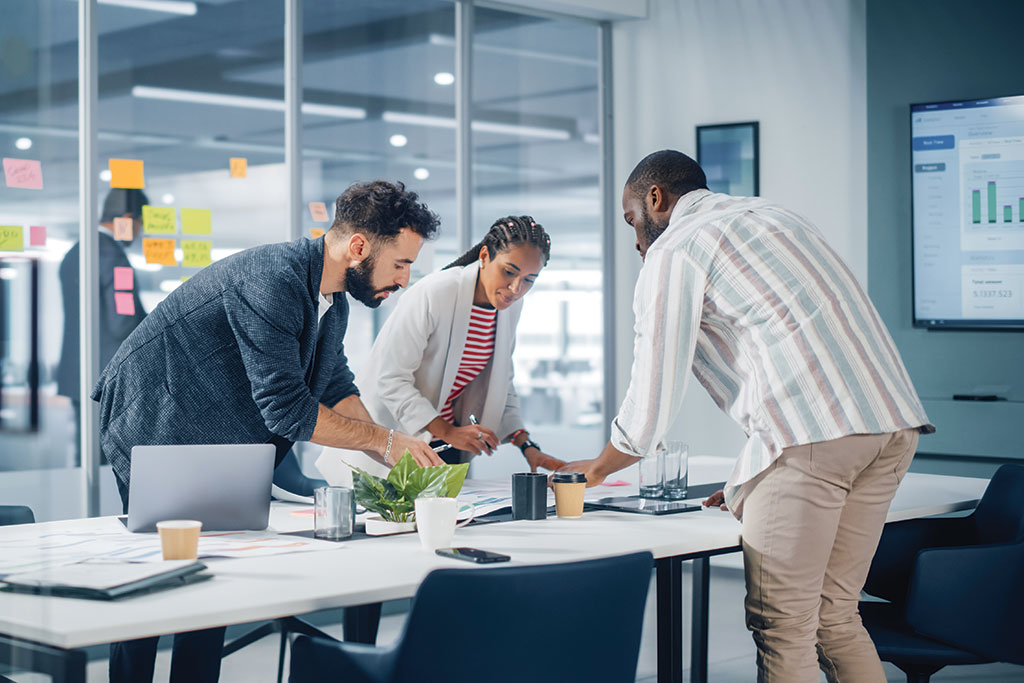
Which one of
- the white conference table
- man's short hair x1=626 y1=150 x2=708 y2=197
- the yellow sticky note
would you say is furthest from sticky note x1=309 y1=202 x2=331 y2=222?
man's short hair x1=626 y1=150 x2=708 y2=197

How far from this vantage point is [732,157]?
18.0ft

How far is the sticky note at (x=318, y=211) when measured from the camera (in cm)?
482

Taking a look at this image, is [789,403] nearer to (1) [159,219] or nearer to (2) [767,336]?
(2) [767,336]

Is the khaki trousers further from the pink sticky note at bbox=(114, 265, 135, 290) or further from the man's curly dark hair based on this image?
the pink sticky note at bbox=(114, 265, 135, 290)

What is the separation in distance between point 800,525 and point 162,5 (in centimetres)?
343

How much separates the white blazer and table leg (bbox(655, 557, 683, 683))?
107 centimetres

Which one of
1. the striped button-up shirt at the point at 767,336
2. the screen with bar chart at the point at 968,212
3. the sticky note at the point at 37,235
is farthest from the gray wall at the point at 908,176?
the sticky note at the point at 37,235

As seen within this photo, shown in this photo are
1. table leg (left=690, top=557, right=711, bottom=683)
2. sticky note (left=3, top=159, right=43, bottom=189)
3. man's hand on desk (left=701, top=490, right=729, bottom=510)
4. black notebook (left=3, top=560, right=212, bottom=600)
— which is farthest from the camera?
sticky note (left=3, top=159, right=43, bottom=189)

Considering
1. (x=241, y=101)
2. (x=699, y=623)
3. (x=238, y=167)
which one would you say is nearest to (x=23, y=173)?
(x=238, y=167)

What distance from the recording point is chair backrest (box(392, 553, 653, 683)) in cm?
160

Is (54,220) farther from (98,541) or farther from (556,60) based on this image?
(556,60)

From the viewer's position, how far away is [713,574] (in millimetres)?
5543

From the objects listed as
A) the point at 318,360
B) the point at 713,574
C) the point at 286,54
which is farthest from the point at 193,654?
the point at 713,574

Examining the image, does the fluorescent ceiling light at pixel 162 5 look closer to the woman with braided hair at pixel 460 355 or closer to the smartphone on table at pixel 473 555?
the woman with braided hair at pixel 460 355
